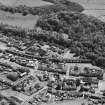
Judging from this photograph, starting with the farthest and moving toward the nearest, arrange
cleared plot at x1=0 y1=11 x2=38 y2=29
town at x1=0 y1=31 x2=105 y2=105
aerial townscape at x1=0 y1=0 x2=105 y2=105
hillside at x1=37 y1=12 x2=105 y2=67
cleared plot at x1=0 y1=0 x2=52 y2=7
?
1. cleared plot at x1=0 y1=0 x2=52 y2=7
2. cleared plot at x1=0 y1=11 x2=38 y2=29
3. hillside at x1=37 y1=12 x2=105 y2=67
4. aerial townscape at x1=0 y1=0 x2=105 y2=105
5. town at x1=0 y1=31 x2=105 y2=105

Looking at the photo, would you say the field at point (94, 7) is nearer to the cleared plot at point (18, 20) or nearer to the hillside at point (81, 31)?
the hillside at point (81, 31)

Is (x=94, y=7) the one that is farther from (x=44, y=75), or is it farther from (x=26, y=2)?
(x=44, y=75)

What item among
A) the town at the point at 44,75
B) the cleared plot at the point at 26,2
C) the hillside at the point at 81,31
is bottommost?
the town at the point at 44,75

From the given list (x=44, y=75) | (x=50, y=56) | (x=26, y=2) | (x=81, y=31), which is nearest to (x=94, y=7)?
(x=26, y=2)

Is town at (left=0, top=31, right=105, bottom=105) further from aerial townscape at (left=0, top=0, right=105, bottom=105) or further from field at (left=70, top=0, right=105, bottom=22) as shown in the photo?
field at (left=70, top=0, right=105, bottom=22)

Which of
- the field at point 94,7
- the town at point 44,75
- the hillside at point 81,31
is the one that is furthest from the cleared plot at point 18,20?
the field at point 94,7

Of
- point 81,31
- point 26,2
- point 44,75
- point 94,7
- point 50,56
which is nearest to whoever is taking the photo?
point 44,75

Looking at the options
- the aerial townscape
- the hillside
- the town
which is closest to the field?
the aerial townscape

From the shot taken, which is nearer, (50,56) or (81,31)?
(50,56)
